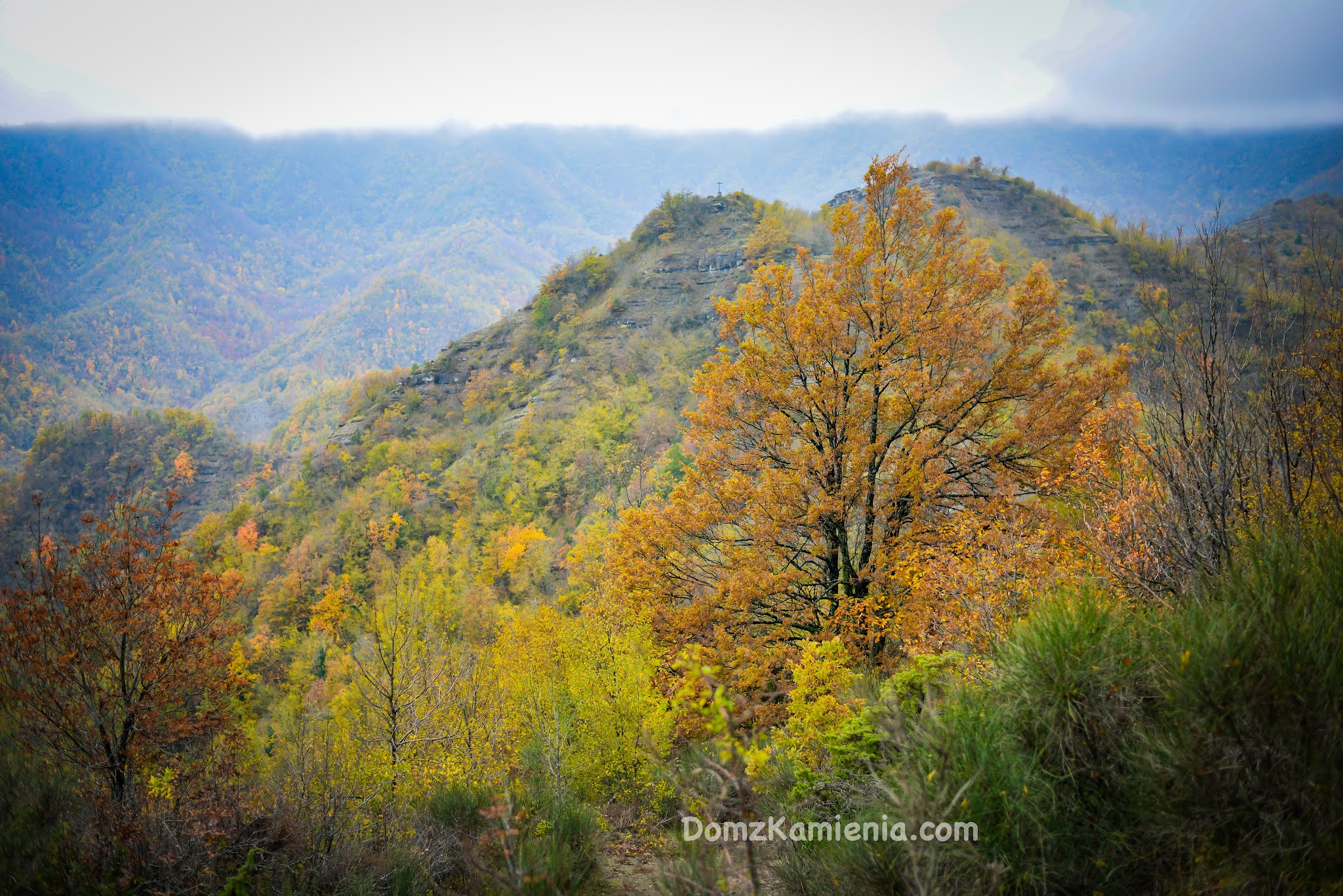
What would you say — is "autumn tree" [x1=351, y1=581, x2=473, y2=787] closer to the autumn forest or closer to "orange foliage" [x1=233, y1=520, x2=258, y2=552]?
the autumn forest

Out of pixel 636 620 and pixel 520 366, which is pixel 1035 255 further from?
pixel 636 620

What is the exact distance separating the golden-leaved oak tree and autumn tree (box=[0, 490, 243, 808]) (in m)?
7.55

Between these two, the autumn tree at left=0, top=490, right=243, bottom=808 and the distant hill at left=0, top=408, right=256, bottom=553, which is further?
the distant hill at left=0, top=408, right=256, bottom=553

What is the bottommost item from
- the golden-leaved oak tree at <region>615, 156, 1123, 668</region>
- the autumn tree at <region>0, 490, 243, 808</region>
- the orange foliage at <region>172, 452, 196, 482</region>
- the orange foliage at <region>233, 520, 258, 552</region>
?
the orange foliage at <region>233, 520, 258, 552</region>

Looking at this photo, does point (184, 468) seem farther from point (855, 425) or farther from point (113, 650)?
point (855, 425)

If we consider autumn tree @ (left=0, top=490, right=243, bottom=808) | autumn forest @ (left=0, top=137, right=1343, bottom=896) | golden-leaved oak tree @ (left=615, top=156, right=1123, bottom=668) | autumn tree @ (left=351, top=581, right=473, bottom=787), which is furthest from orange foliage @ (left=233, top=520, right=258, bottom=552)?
golden-leaved oak tree @ (left=615, top=156, right=1123, bottom=668)

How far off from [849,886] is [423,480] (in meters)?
69.2

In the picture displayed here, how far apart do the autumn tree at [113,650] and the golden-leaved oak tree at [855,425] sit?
7547mm

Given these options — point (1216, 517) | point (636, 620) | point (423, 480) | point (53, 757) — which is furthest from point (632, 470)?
point (1216, 517)

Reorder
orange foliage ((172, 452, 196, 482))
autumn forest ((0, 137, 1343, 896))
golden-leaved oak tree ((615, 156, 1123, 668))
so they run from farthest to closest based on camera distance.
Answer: orange foliage ((172, 452, 196, 482)) → golden-leaved oak tree ((615, 156, 1123, 668)) → autumn forest ((0, 137, 1343, 896))

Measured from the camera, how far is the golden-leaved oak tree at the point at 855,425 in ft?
33.1

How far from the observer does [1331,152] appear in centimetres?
16262

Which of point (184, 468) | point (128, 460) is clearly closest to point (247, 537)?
point (184, 468)

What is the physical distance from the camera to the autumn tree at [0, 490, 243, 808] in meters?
7.79
